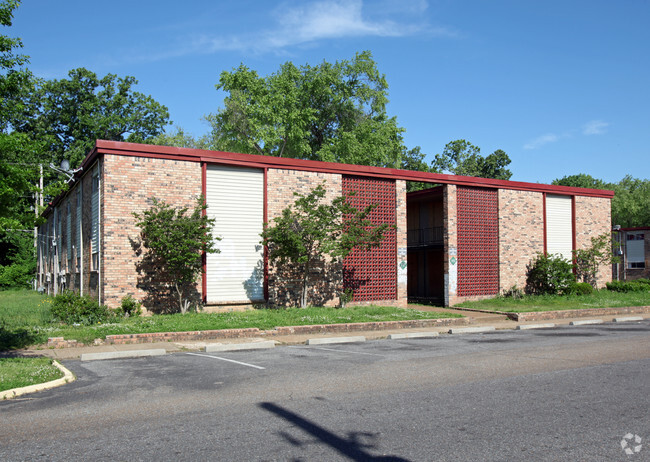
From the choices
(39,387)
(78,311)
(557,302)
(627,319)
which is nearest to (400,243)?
(557,302)

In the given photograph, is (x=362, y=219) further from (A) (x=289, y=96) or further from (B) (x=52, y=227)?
(A) (x=289, y=96)

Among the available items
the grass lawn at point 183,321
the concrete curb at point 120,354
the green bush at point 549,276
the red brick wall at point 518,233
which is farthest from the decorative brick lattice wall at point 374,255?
the concrete curb at point 120,354

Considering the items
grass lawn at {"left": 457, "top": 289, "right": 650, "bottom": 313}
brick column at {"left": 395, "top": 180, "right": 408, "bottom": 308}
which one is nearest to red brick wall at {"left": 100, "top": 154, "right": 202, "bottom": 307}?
brick column at {"left": 395, "top": 180, "right": 408, "bottom": 308}

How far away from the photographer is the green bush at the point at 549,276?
26031 millimetres

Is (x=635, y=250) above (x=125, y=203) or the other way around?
the other way around

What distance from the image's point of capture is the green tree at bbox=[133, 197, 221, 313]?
55.7 feet

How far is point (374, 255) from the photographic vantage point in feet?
74.4

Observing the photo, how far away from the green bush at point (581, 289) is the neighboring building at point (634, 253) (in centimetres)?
2145

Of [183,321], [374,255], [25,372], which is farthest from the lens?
[374,255]

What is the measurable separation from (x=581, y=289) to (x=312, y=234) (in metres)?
14.9

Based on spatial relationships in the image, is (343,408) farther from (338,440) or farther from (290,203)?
(290,203)

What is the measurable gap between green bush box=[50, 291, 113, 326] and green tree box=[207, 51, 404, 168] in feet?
89.2

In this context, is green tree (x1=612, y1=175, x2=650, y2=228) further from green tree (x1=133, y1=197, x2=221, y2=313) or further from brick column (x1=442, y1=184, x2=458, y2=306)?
green tree (x1=133, y1=197, x2=221, y2=313)

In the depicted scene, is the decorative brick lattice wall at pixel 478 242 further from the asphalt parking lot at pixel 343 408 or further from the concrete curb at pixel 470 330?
the asphalt parking lot at pixel 343 408
